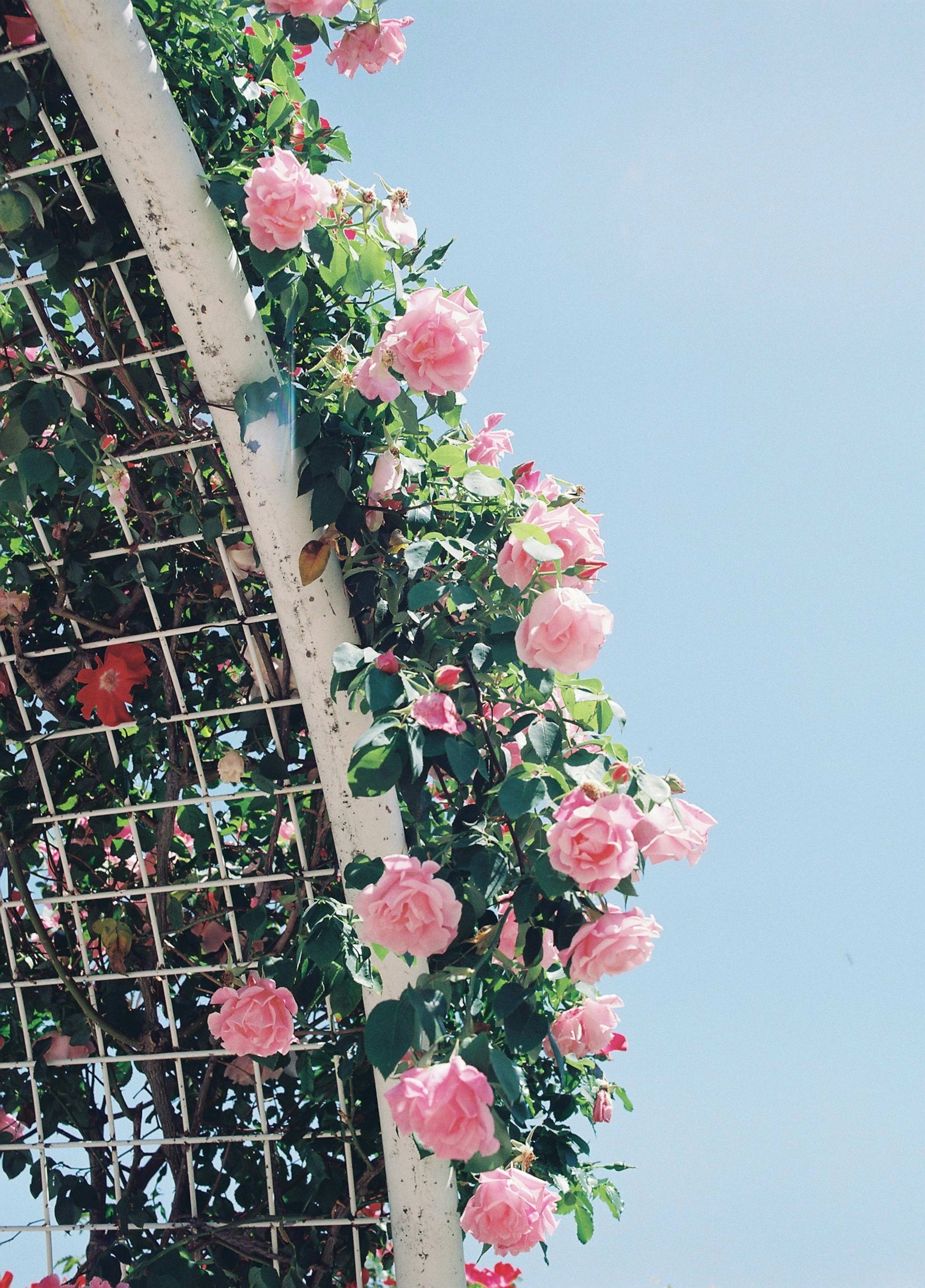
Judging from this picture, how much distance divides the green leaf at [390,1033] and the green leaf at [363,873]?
0.15 m

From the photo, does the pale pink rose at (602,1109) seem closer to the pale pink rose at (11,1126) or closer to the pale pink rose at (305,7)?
the pale pink rose at (11,1126)

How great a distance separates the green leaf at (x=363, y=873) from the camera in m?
1.41

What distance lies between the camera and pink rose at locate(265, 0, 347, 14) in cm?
160

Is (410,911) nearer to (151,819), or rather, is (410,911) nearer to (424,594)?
(424,594)

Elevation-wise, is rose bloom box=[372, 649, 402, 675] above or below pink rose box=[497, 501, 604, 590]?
below

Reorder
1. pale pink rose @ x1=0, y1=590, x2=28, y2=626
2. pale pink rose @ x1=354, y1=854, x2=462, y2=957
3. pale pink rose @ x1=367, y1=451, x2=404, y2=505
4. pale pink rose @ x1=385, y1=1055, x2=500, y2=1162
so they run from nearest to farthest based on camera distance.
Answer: pale pink rose @ x1=385, y1=1055, x2=500, y2=1162 < pale pink rose @ x1=354, y1=854, x2=462, y2=957 < pale pink rose @ x1=367, y1=451, x2=404, y2=505 < pale pink rose @ x1=0, y1=590, x2=28, y2=626

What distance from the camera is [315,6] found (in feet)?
5.26

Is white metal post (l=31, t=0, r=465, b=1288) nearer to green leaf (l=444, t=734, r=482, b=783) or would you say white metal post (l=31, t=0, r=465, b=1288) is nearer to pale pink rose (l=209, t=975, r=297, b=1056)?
pale pink rose (l=209, t=975, r=297, b=1056)

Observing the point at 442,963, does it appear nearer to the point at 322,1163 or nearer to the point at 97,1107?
the point at 322,1163

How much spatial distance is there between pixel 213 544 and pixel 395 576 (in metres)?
0.33

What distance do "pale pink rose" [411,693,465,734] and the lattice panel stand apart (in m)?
0.39

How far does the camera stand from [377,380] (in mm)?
1513

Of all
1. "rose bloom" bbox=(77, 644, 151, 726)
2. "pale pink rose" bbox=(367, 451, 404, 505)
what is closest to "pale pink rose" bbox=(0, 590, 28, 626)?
"rose bloom" bbox=(77, 644, 151, 726)

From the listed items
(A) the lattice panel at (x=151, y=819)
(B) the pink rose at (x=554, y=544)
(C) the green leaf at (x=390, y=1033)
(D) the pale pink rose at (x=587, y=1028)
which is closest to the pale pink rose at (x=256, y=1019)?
(A) the lattice panel at (x=151, y=819)
